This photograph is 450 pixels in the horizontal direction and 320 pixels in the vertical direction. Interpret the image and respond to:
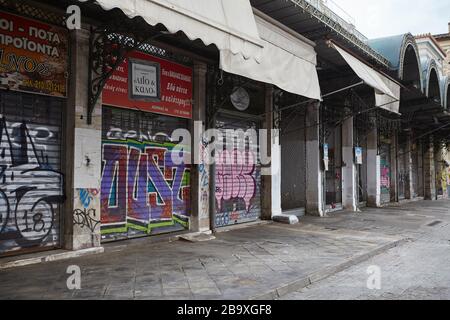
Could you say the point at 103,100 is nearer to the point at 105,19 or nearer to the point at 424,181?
the point at 105,19

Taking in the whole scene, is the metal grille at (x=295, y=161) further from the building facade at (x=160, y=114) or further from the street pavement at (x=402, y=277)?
the street pavement at (x=402, y=277)

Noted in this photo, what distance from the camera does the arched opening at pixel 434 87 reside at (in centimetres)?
2031

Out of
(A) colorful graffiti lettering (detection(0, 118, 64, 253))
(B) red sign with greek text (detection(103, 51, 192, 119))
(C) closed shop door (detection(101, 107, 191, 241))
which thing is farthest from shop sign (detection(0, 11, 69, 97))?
(C) closed shop door (detection(101, 107, 191, 241))

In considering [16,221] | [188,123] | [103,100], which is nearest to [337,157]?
[188,123]

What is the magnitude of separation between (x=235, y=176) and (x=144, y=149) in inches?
129

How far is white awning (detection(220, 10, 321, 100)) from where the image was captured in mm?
7738

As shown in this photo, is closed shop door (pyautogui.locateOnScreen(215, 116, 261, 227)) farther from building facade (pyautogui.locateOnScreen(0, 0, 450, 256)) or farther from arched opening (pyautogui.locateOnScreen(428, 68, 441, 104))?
arched opening (pyautogui.locateOnScreen(428, 68, 441, 104))

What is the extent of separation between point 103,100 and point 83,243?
2.59m

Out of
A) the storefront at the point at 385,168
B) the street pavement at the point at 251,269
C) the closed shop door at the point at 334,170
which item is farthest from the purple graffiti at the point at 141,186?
the storefront at the point at 385,168

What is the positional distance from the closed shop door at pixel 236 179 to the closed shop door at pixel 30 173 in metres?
4.39

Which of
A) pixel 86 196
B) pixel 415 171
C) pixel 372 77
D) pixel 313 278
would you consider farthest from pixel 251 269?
pixel 415 171

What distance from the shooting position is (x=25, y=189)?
658 centimetres

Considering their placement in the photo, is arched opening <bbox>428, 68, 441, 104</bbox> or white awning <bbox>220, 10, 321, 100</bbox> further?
arched opening <bbox>428, 68, 441, 104</bbox>
